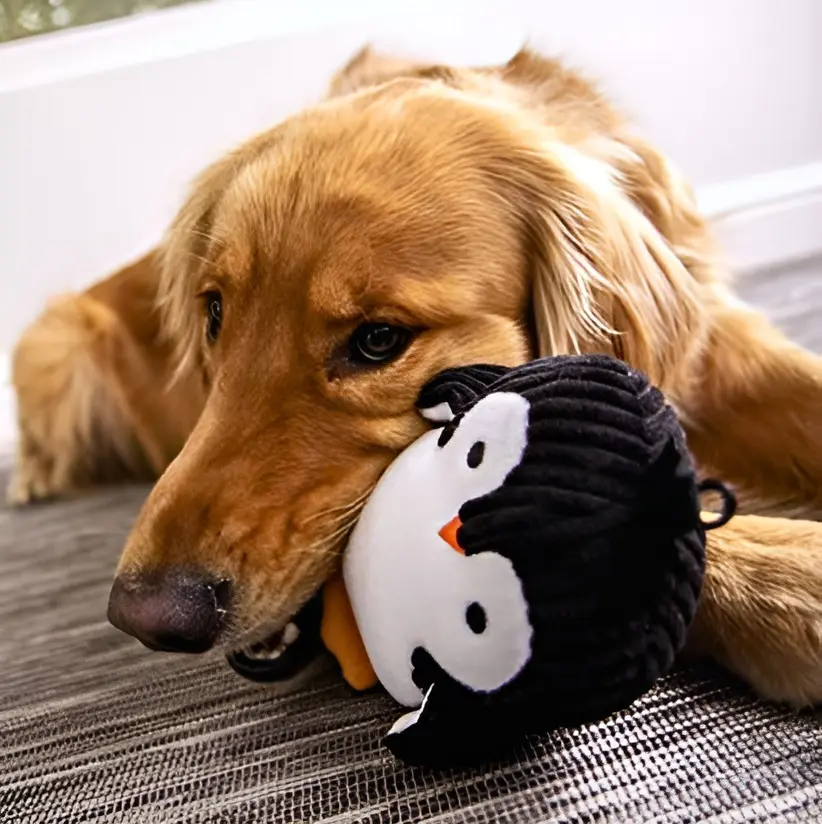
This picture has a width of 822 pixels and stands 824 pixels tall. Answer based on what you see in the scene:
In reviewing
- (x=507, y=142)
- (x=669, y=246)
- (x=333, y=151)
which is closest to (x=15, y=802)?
(x=333, y=151)

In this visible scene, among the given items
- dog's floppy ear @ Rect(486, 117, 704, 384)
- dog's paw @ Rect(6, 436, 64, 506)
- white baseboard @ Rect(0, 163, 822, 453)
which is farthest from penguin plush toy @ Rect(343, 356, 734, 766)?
white baseboard @ Rect(0, 163, 822, 453)

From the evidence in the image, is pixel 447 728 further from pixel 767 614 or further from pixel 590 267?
pixel 590 267

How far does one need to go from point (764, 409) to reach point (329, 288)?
0.68m

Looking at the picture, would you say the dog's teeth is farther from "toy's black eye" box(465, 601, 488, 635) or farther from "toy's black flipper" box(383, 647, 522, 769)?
"toy's black eye" box(465, 601, 488, 635)

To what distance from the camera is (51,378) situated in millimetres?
2318

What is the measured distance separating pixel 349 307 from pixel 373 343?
50 mm

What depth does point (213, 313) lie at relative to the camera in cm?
126

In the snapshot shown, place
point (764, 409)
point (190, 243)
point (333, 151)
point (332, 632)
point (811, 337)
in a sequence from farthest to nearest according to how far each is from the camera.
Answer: point (811, 337), point (190, 243), point (764, 409), point (333, 151), point (332, 632)

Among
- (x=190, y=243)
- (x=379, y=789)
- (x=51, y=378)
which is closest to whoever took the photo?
(x=379, y=789)

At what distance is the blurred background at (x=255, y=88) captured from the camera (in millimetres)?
2881

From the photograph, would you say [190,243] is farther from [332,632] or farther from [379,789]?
[379,789]

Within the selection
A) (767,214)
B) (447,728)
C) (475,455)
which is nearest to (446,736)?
(447,728)

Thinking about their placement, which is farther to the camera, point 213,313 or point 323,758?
point 213,313

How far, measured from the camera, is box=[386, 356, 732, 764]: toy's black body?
2.28ft
